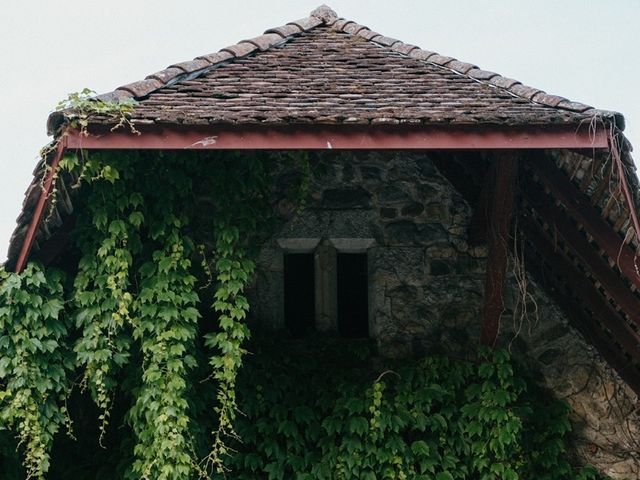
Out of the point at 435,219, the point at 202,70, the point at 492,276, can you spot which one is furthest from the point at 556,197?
the point at 202,70

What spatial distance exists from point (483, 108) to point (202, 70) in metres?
2.05

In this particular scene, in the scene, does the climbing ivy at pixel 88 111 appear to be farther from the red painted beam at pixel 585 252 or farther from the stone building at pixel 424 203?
the red painted beam at pixel 585 252

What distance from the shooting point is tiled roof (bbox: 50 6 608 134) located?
264 inches

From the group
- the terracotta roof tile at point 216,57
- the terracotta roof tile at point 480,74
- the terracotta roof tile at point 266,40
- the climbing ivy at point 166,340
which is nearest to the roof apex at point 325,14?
the terracotta roof tile at point 266,40

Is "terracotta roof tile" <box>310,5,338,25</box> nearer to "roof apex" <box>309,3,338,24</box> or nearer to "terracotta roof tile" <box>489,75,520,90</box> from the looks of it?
"roof apex" <box>309,3,338,24</box>

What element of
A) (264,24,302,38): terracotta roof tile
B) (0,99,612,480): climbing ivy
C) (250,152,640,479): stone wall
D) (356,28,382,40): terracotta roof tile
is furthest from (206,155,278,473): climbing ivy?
(356,28,382,40): terracotta roof tile

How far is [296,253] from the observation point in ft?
29.3

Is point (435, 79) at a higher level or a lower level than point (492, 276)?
higher

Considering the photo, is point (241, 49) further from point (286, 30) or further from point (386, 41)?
point (386, 41)

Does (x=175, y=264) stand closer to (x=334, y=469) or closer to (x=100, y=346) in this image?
(x=100, y=346)

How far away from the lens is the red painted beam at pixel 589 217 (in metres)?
7.29

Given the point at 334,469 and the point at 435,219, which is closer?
the point at 334,469

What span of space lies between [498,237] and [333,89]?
5.12 feet

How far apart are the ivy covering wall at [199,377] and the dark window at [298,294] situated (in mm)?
321
